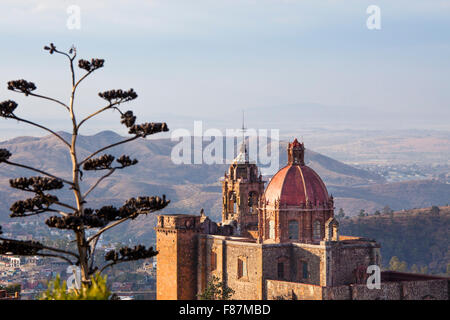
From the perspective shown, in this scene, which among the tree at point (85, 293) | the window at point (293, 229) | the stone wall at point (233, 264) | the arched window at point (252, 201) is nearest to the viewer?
the tree at point (85, 293)

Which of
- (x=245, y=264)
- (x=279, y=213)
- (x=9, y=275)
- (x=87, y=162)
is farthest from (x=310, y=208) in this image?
(x=9, y=275)

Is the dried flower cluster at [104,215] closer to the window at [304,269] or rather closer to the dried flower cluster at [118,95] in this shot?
the dried flower cluster at [118,95]

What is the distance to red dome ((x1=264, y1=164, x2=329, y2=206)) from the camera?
56.2 meters

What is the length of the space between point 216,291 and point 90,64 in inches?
1180

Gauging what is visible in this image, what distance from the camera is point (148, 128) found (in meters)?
29.7

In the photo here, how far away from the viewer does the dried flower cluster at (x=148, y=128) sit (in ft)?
97.3

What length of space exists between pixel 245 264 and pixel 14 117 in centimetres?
2922

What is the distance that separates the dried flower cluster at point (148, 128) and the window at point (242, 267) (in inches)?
1075

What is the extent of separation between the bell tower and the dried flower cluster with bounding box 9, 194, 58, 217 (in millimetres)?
35750

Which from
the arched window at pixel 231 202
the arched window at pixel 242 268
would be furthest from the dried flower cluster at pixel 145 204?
the arched window at pixel 231 202

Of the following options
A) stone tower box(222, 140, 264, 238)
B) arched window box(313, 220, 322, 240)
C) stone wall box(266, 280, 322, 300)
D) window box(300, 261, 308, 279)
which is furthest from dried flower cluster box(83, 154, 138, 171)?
stone tower box(222, 140, 264, 238)

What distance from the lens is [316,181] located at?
57.1 metres

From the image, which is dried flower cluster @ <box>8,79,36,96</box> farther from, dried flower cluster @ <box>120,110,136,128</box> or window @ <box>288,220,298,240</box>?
window @ <box>288,220,298,240</box>
